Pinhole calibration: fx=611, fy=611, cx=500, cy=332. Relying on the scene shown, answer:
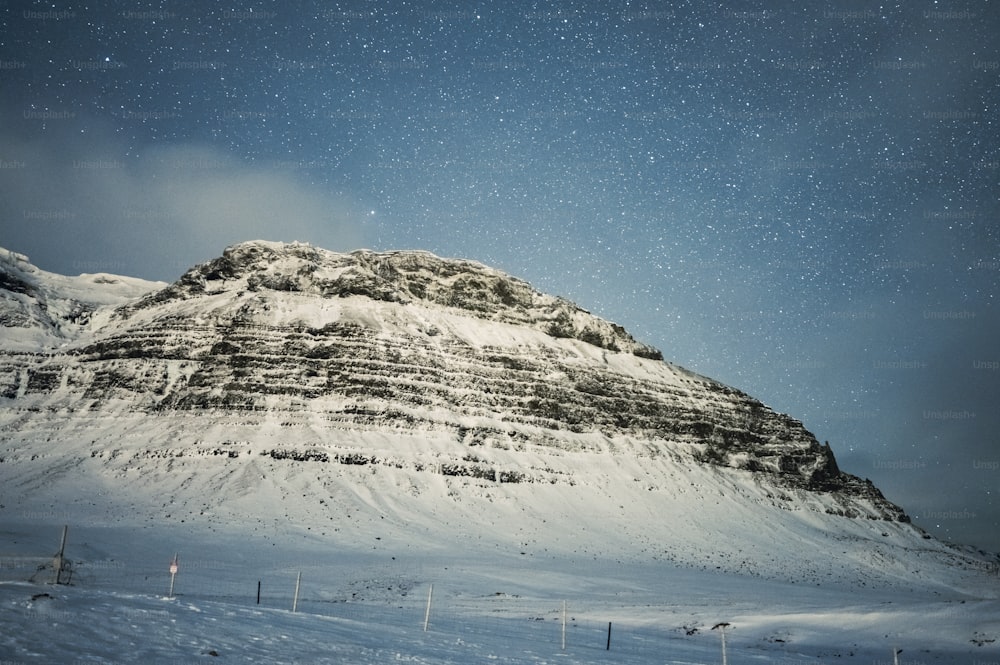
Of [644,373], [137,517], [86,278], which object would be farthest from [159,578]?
[86,278]

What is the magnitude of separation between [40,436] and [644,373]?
9398 centimetres

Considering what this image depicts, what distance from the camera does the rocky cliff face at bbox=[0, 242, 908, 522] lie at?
8000cm

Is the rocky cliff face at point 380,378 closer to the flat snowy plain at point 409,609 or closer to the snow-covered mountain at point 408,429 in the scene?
the snow-covered mountain at point 408,429

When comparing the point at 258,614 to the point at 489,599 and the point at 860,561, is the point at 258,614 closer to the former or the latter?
the point at 489,599

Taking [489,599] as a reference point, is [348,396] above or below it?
above

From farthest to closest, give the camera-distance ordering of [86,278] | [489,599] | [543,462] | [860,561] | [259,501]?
[86,278]
[543,462]
[860,561]
[259,501]
[489,599]

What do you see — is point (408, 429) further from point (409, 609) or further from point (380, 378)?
point (409, 609)

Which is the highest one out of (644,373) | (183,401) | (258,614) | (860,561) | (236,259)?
(236,259)

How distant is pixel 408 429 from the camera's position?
84.4 meters

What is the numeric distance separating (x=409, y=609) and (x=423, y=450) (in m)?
50.2

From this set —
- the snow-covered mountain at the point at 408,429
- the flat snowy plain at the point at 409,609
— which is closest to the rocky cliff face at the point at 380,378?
the snow-covered mountain at the point at 408,429

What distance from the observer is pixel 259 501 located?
6425 cm

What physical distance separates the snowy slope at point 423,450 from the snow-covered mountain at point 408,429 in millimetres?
387

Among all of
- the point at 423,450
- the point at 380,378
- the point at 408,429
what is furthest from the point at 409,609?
the point at 380,378
